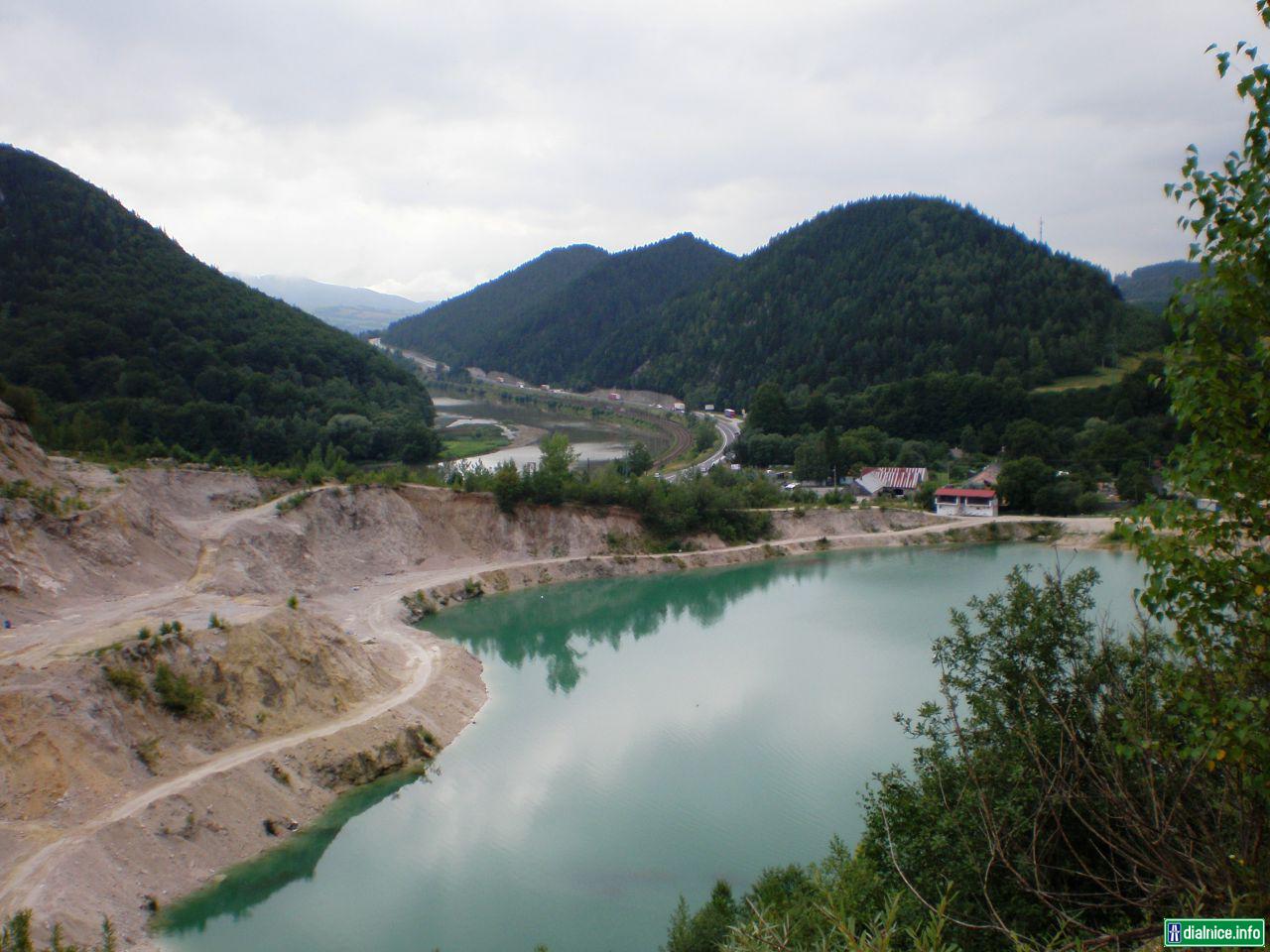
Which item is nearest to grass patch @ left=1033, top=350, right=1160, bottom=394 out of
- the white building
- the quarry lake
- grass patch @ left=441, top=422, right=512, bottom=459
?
the white building

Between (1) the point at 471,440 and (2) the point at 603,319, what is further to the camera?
(2) the point at 603,319

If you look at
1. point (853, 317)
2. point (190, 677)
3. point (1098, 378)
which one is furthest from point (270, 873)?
point (853, 317)

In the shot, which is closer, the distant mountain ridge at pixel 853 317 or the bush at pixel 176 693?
the bush at pixel 176 693

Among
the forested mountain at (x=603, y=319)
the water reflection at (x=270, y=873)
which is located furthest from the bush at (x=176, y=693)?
the forested mountain at (x=603, y=319)

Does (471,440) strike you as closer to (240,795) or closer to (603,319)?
(240,795)

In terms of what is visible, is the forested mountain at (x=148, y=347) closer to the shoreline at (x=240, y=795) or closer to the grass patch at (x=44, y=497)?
the grass patch at (x=44, y=497)

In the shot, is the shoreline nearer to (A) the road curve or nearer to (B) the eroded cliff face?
(A) the road curve

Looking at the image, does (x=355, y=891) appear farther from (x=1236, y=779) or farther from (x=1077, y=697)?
(x=1236, y=779)
